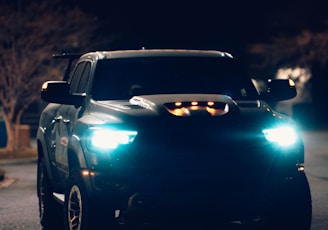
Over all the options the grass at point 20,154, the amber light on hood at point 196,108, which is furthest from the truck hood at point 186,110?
the grass at point 20,154

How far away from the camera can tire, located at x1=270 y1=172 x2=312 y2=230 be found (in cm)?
765

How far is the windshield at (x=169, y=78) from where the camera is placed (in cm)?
866

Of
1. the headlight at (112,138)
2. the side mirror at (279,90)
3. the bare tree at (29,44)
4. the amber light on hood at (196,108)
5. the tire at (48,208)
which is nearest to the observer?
the headlight at (112,138)

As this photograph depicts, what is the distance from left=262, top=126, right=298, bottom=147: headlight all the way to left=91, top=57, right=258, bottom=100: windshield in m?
0.88

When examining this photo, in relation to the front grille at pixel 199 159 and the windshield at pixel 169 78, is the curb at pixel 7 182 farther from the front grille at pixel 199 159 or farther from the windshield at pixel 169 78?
the front grille at pixel 199 159

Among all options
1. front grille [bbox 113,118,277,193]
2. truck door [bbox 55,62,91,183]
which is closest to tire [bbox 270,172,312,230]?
front grille [bbox 113,118,277,193]

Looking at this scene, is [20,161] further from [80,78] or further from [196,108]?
[196,108]

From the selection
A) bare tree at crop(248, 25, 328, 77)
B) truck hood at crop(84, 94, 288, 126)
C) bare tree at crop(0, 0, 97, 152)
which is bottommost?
truck hood at crop(84, 94, 288, 126)

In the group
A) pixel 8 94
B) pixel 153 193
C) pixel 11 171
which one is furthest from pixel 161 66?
pixel 8 94

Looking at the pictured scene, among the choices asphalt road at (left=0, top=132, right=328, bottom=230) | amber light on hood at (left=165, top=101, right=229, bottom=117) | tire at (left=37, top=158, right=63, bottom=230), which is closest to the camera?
amber light on hood at (left=165, top=101, right=229, bottom=117)

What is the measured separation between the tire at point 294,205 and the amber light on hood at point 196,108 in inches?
31.3

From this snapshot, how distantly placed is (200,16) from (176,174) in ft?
133

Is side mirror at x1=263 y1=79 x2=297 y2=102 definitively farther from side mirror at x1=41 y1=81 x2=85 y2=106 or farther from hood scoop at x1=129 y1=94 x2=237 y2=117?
side mirror at x1=41 y1=81 x2=85 y2=106

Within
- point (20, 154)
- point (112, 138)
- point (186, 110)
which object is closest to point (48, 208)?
point (112, 138)
